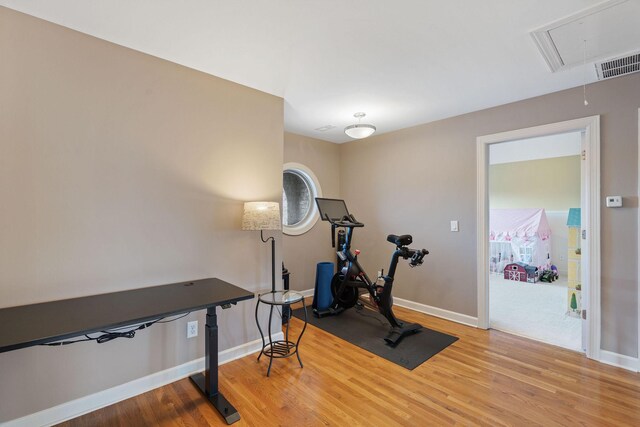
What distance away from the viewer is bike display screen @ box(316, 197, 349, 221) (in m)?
3.23

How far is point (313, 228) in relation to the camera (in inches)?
174

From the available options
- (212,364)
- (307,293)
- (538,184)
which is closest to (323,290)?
(307,293)

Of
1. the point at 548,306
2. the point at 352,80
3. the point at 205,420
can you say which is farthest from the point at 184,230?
the point at 548,306

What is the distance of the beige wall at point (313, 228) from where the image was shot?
419cm

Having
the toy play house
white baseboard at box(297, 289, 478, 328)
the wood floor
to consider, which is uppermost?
the toy play house

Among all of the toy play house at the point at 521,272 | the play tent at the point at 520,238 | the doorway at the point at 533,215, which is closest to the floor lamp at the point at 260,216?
the doorway at the point at 533,215

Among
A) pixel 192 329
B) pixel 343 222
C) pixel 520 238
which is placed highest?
pixel 343 222

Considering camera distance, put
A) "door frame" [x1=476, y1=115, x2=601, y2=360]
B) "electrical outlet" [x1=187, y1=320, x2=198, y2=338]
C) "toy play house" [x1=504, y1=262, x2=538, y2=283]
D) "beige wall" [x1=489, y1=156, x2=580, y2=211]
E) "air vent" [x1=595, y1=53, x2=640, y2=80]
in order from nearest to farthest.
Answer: "air vent" [x1=595, y1=53, x2=640, y2=80] → "electrical outlet" [x1=187, y1=320, x2=198, y2=338] → "door frame" [x1=476, y1=115, x2=601, y2=360] → "toy play house" [x1=504, y1=262, x2=538, y2=283] → "beige wall" [x1=489, y1=156, x2=580, y2=211]

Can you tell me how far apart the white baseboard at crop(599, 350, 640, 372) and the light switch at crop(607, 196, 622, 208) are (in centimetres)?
120

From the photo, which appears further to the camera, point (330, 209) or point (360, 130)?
point (330, 209)

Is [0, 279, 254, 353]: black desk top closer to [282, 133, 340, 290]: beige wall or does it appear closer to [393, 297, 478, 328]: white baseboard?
[282, 133, 340, 290]: beige wall

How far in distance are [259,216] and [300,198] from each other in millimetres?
2160

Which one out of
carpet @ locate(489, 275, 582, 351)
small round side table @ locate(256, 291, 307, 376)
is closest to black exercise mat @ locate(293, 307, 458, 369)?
small round side table @ locate(256, 291, 307, 376)

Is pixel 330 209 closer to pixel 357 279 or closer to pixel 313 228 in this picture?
pixel 357 279
